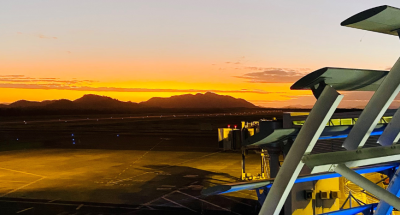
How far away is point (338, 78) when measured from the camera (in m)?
5.49

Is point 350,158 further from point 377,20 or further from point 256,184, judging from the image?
point 256,184

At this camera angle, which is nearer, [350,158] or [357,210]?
[350,158]

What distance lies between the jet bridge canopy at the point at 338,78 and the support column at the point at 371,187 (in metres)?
1.35

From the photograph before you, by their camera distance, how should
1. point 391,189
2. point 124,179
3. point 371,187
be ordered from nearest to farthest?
point 371,187
point 391,189
point 124,179

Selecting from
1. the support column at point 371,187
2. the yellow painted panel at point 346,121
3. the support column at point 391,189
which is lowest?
the support column at point 391,189

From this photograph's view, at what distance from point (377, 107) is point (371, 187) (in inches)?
53.6

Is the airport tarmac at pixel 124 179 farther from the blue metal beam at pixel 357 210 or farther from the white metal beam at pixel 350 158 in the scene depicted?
the white metal beam at pixel 350 158

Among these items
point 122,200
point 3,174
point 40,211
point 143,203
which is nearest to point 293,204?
point 143,203

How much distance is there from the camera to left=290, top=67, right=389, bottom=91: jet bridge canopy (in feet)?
16.8

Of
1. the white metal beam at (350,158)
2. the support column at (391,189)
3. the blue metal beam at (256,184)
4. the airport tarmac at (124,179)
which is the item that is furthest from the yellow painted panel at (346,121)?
the white metal beam at (350,158)

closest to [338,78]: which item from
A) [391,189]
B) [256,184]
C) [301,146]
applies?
[301,146]

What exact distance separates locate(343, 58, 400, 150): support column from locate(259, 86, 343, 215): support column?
1.17 meters

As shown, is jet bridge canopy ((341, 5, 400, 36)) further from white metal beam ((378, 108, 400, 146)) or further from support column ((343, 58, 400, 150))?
white metal beam ((378, 108, 400, 146))

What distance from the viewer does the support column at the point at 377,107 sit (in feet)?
18.9
